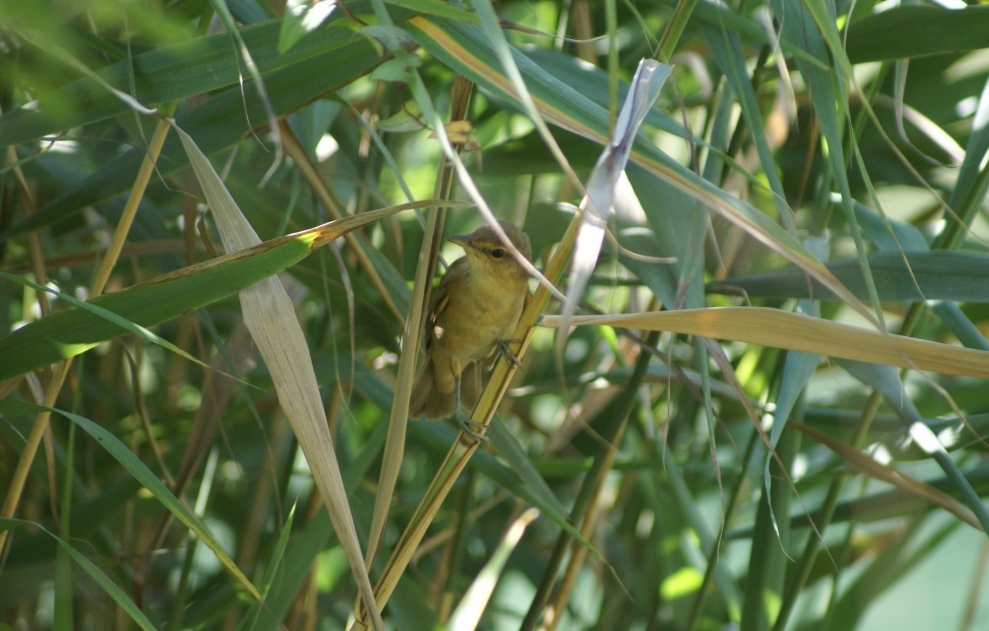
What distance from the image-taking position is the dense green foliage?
92cm

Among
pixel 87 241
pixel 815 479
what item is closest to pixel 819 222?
pixel 815 479

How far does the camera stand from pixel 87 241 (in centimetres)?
214

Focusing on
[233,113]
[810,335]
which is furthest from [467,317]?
[810,335]

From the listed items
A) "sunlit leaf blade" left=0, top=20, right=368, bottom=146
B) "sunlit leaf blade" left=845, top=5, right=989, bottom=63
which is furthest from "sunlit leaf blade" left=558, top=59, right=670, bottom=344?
"sunlit leaf blade" left=845, top=5, right=989, bottom=63

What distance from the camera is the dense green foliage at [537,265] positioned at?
0.92 m

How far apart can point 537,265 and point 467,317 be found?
237 mm

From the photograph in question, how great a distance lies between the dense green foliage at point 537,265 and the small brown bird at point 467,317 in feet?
0.35

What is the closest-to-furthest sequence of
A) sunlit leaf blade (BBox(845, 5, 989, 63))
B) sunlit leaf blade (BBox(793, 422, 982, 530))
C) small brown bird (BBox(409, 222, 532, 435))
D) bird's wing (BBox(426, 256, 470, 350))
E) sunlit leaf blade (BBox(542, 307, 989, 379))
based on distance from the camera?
sunlit leaf blade (BBox(542, 307, 989, 379)) → sunlit leaf blade (BBox(845, 5, 989, 63)) → sunlit leaf blade (BBox(793, 422, 982, 530)) → small brown bird (BBox(409, 222, 532, 435)) → bird's wing (BBox(426, 256, 470, 350))

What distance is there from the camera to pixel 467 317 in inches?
73.7

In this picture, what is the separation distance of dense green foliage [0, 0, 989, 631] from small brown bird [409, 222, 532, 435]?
4.2 inches

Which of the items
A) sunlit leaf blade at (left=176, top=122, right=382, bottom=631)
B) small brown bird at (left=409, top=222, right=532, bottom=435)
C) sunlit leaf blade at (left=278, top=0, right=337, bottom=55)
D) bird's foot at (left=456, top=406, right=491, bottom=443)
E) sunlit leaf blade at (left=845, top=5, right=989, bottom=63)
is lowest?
small brown bird at (left=409, top=222, right=532, bottom=435)

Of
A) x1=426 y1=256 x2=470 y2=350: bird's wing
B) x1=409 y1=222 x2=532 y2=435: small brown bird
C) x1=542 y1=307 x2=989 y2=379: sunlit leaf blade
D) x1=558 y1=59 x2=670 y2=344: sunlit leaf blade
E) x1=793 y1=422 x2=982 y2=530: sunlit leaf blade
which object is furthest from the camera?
x1=426 y1=256 x2=470 y2=350: bird's wing

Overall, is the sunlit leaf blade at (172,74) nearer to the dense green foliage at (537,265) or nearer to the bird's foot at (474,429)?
the dense green foliage at (537,265)

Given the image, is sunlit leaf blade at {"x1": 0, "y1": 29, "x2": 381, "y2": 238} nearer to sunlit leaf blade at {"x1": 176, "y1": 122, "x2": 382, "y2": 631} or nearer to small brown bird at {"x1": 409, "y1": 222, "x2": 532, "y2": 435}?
sunlit leaf blade at {"x1": 176, "y1": 122, "x2": 382, "y2": 631}
